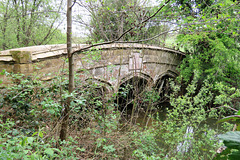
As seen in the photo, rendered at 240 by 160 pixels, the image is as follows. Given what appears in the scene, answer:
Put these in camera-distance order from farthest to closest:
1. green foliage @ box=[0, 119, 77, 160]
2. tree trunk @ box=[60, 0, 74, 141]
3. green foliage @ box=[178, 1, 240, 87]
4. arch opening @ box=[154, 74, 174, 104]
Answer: green foliage @ box=[178, 1, 240, 87]
arch opening @ box=[154, 74, 174, 104]
tree trunk @ box=[60, 0, 74, 141]
green foliage @ box=[0, 119, 77, 160]

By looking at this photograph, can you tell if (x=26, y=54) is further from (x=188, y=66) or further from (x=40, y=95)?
(x=188, y=66)

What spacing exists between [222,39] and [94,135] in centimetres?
798

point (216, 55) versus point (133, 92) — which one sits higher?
point (216, 55)

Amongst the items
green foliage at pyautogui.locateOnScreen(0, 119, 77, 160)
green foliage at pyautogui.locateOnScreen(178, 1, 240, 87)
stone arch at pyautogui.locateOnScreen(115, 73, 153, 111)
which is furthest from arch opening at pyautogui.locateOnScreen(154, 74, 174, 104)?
green foliage at pyautogui.locateOnScreen(0, 119, 77, 160)

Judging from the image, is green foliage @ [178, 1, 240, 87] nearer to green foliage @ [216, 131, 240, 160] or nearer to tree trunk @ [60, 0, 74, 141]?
tree trunk @ [60, 0, 74, 141]

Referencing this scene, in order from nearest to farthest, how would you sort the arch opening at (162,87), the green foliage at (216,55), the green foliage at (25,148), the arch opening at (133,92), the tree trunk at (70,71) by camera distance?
the green foliage at (25,148) → the tree trunk at (70,71) → the arch opening at (133,92) → the arch opening at (162,87) → the green foliage at (216,55)

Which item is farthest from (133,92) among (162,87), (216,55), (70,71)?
(216,55)

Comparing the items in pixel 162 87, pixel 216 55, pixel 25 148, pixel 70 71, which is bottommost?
pixel 162 87

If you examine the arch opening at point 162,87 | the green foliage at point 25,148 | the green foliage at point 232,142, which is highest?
the green foliage at point 232,142

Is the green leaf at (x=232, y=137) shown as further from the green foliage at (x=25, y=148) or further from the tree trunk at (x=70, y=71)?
the tree trunk at (x=70, y=71)

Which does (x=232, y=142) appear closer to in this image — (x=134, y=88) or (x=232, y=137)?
(x=232, y=137)

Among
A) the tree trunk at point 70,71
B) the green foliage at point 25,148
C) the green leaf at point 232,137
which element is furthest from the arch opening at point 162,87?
the green leaf at point 232,137

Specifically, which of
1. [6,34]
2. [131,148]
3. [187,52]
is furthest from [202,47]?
[6,34]

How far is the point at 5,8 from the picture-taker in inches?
296
